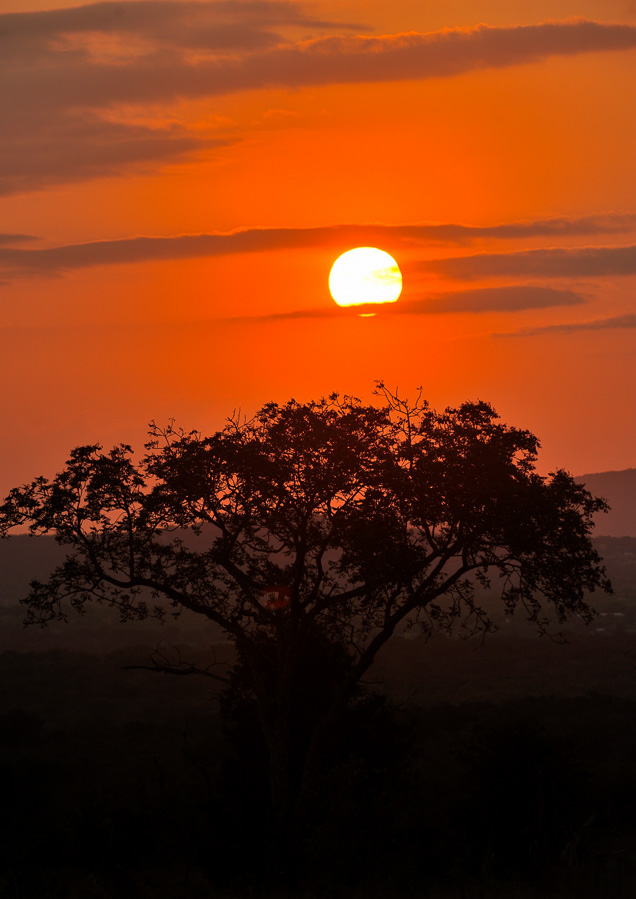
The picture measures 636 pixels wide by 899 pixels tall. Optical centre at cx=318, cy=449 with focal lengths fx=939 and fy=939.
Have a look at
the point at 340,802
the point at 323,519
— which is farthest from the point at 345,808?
the point at 323,519

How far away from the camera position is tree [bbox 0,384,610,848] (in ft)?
90.2

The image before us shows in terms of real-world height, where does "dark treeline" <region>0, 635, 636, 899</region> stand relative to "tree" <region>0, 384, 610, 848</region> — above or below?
below

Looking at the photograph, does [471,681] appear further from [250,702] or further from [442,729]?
[250,702]

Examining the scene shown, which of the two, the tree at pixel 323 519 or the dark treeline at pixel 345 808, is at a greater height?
the tree at pixel 323 519

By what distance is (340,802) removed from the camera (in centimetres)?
2561

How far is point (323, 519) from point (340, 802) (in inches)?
350

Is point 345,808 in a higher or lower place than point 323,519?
lower

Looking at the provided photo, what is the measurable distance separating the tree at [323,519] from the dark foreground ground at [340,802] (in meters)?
3.27

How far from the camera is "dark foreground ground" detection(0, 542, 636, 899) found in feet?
80.5

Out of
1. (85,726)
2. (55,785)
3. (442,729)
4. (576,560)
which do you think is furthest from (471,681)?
(576,560)

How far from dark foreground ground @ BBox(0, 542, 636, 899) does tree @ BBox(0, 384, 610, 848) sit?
10.7 feet

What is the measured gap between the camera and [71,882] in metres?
27.3

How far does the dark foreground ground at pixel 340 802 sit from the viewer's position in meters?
24.5

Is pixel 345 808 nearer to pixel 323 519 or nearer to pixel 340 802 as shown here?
pixel 340 802
